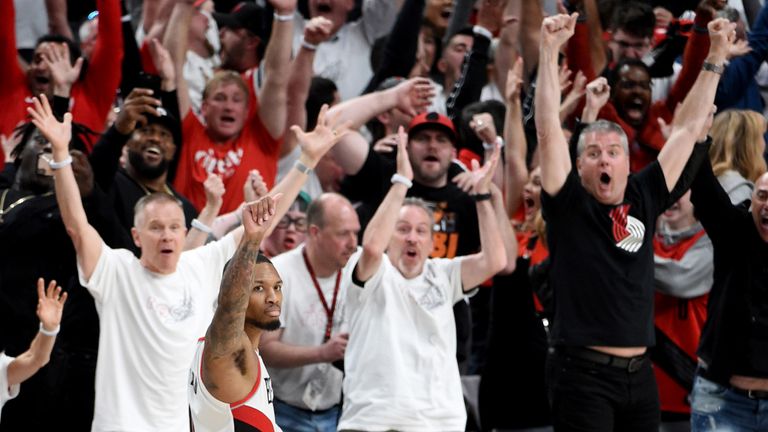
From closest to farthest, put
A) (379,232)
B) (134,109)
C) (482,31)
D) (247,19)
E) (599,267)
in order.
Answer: (599,267) < (379,232) < (134,109) < (482,31) < (247,19)

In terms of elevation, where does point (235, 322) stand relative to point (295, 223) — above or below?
below

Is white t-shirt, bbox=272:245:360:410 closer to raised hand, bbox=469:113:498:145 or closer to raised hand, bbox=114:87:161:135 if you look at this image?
raised hand, bbox=114:87:161:135

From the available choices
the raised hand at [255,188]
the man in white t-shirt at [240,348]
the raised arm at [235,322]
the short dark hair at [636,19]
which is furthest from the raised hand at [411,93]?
the raised arm at [235,322]

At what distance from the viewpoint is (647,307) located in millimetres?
6117

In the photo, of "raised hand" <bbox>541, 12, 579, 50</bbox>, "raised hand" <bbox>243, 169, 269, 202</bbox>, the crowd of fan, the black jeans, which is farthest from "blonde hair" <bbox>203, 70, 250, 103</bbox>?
the black jeans

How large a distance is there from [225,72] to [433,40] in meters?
2.36

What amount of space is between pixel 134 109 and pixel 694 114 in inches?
116

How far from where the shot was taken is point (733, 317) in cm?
628

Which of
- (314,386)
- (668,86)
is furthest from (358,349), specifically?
(668,86)

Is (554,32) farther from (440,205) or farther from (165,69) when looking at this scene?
(165,69)

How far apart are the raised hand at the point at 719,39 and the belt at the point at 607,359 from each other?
1.61 metres

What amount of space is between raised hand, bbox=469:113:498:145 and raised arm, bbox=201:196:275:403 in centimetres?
350

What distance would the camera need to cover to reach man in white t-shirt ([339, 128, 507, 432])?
6.32 metres

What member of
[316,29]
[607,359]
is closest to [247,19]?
[316,29]
